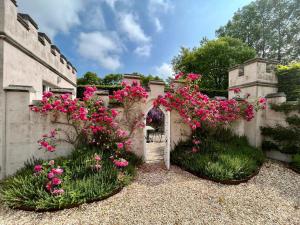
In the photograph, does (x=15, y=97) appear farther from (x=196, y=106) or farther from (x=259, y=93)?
(x=259, y=93)

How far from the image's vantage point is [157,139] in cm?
1052

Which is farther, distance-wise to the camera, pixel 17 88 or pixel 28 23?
pixel 28 23

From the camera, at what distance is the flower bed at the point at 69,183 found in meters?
3.18

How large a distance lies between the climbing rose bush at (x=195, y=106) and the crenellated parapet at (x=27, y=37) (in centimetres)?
439

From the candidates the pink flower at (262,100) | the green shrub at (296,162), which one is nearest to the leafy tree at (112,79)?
the pink flower at (262,100)

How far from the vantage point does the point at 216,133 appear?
6.37 metres

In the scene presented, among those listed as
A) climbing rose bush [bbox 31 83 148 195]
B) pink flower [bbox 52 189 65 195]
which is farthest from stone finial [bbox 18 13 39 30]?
pink flower [bbox 52 189 65 195]

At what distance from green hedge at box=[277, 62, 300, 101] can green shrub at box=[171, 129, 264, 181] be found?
278 cm

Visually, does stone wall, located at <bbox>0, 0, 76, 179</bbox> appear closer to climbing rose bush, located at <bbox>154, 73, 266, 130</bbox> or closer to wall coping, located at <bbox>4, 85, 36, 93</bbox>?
wall coping, located at <bbox>4, 85, 36, 93</bbox>

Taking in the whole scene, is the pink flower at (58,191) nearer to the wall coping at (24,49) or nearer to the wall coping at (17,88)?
the wall coping at (17,88)

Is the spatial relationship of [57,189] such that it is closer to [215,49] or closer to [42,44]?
[42,44]

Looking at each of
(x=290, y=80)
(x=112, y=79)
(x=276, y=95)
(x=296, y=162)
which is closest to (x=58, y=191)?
(x=296, y=162)

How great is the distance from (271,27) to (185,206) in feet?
78.1

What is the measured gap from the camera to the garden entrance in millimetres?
5402
